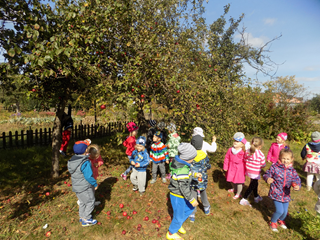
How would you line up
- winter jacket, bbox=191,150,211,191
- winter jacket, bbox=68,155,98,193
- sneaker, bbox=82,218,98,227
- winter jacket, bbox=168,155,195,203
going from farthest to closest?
winter jacket, bbox=191,150,211,191, sneaker, bbox=82,218,98,227, winter jacket, bbox=68,155,98,193, winter jacket, bbox=168,155,195,203

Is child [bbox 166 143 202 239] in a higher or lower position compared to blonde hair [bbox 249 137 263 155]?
lower

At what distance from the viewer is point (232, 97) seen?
6.06 m

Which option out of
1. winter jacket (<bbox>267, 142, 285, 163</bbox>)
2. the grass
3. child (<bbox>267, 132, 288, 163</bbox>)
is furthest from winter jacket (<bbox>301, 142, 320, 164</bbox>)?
the grass

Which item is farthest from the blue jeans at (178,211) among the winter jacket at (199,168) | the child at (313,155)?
the child at (313,155)

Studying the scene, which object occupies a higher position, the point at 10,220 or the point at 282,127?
the point at 282,127

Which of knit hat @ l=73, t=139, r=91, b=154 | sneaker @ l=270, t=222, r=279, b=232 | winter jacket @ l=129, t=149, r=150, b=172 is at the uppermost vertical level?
knit hat @ l=73, t=139, r=91, b=154

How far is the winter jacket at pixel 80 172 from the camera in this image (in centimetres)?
353

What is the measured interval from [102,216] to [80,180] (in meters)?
1.15

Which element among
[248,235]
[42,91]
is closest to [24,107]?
[42,91]

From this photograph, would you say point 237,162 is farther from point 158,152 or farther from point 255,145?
point 158,152

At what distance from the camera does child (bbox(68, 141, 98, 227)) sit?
3545mm

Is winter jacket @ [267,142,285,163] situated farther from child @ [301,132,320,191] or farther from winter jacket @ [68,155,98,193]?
winter jacket @ [68,155,98,193]

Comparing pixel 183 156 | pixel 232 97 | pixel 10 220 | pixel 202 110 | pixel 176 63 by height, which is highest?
pixel 176 63

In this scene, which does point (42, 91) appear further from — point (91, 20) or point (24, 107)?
point (24, 107)
